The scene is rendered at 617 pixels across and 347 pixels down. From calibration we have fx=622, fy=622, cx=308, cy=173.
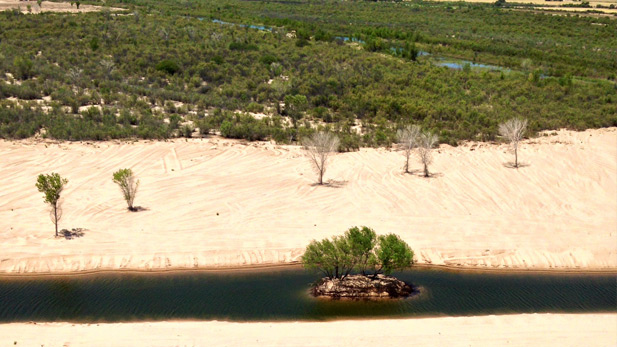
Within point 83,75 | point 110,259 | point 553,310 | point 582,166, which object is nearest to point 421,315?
point 553,310

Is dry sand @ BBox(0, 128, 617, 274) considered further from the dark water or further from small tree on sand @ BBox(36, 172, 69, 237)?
small tree on sand @ BBox(36, 172, 69, 237)

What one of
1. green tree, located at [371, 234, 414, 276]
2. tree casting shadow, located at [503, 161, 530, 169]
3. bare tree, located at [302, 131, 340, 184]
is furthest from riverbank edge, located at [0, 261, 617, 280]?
tree casting shadow, located at [503, 161, 530, 169]

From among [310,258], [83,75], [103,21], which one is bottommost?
[310,258]

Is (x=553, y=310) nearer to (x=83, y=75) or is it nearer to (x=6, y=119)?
(x=6, y=119)

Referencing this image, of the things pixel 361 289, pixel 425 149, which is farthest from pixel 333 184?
pixel 361 289

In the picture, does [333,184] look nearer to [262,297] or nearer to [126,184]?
[126,184]

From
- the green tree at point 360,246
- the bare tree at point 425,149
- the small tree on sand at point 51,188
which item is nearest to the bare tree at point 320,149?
the bare tree at point 425,149
